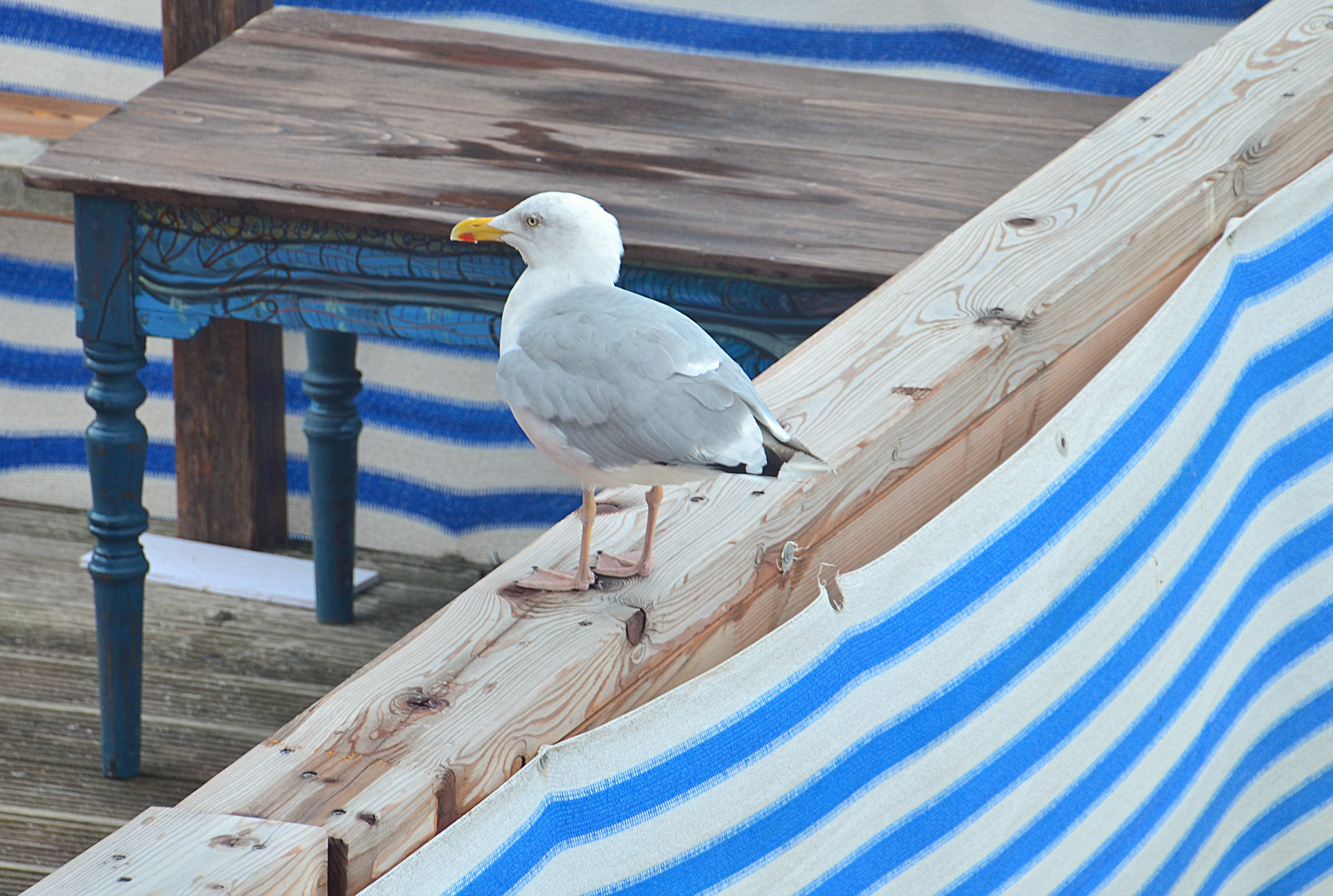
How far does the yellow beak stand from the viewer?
1213 mm

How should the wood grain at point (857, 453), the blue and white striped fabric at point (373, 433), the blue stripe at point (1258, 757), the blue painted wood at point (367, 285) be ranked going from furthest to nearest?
the blue and white striped fabric at point (373, 433)
the blue painted wood at point (367, 285)
the blue stripe at point (1258, 757)
the wood grain at point (857, 453)

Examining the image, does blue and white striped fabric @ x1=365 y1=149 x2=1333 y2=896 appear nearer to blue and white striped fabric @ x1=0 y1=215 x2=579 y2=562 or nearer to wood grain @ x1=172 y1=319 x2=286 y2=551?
blue and white striped fabric @ x1=0 y1=215 x2=579 y2=562

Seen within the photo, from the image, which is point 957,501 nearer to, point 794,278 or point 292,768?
point 292,768

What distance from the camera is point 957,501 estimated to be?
107cm

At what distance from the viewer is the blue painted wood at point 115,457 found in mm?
2045

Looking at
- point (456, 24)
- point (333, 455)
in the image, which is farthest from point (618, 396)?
point (456, 24)

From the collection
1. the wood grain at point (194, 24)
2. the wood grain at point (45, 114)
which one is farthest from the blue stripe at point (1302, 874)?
the wood grain at point (45, 114)

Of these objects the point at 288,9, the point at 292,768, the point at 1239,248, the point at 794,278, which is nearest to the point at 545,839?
the point at 292,768

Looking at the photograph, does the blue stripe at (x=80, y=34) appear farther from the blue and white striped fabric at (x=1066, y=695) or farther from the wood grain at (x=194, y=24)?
the blue and white striped fabric at (x=1066, y=695)

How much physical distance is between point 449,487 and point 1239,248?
2247 millimetres

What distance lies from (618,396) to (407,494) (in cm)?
236

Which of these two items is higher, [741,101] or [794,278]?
[741,101]

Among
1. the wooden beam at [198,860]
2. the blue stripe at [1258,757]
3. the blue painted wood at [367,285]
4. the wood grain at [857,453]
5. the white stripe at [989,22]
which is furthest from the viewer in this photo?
the white stripe at [989,22]

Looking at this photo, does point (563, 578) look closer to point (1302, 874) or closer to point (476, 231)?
point (476, 231)
